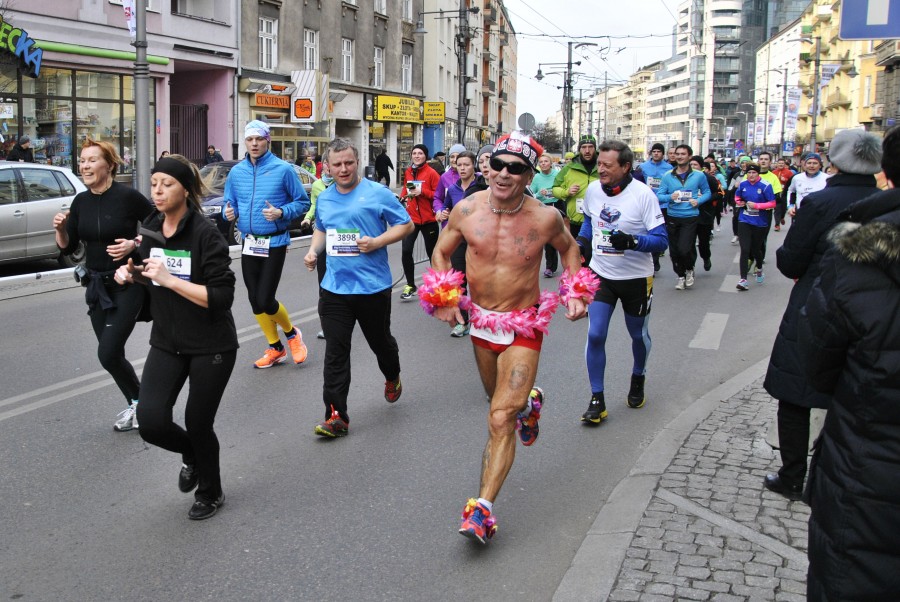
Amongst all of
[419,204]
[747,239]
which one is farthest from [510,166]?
[747,239]

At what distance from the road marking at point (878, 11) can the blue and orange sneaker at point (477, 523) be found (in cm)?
327

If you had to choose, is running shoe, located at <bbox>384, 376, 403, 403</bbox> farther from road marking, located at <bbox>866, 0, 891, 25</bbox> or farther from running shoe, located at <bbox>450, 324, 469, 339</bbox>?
road marking, located at <bbox>866, 0, 891, 25</bbox>

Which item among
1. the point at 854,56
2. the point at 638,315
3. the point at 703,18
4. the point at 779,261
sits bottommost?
the point at 638,315

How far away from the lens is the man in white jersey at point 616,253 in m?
6.46

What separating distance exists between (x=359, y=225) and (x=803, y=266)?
284 centimetres

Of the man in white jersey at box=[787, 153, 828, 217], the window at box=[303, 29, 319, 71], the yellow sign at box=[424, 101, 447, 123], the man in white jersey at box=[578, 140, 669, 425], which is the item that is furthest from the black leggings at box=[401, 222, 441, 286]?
the yellow sign at box=[424, 101, 447, 123]

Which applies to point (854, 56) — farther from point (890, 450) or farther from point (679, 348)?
point (890, 450)

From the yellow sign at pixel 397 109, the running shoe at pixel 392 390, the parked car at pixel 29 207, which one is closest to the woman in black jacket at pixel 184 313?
the running shoe at pixel 392 390

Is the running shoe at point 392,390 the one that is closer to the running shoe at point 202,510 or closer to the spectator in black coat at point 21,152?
the running shoe at point 202,510

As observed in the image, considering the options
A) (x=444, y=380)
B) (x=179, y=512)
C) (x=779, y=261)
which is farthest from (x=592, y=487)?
(x=444, y=380)

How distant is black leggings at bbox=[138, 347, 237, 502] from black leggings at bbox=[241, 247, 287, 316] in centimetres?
307

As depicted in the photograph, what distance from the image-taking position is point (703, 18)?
15638cm

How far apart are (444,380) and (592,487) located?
2.73m

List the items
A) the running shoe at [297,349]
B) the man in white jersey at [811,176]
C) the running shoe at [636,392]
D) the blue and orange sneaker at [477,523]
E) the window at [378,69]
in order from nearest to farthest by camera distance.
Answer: the blue and orange sneaker at [477,523]
the running shoe at [636,392]
the running shoe at [297,349]
the man in white jersey at [811,176]
the window at [378,69]
